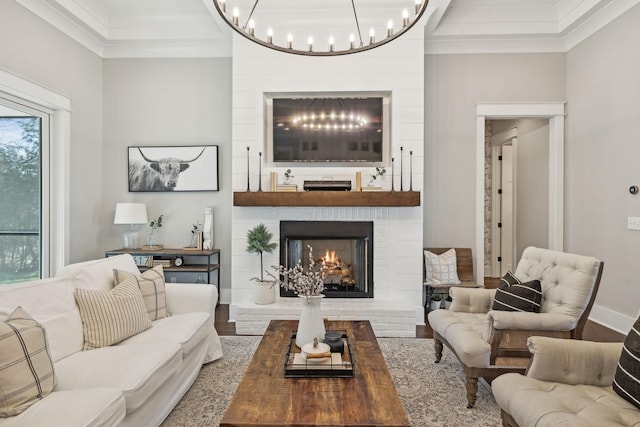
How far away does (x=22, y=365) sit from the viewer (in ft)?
5.07

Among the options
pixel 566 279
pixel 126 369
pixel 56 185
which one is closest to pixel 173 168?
pixel 56 185

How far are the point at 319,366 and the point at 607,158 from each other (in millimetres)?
3790

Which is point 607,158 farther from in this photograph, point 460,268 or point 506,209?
point 506,209

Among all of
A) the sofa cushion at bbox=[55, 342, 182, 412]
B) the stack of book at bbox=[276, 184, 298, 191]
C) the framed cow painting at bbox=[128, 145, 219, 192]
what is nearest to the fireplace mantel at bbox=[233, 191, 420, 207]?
the stack of book at bbox=[276, 184, 298, 191]

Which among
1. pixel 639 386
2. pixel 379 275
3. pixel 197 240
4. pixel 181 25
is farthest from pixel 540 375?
pixel 181 25

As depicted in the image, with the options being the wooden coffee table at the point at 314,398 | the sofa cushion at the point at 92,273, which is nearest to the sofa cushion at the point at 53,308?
the sofa cushion at the point at 92,273

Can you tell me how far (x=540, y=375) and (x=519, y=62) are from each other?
→ 13.5ft

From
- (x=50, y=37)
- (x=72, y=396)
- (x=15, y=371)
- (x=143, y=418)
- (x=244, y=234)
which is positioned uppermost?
(x=50, y=37)

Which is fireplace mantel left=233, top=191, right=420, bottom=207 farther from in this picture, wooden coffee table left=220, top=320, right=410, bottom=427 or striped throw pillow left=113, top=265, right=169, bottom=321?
wooden coffee table left=220, top=320, right=410, bottom=427

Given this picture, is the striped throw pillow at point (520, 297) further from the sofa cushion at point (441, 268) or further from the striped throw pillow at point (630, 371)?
the sofa cushion at point (441, 268)

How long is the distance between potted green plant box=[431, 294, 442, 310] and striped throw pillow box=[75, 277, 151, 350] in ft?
9.81

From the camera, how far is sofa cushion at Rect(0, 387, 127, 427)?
1.42 m

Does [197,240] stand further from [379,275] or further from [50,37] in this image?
[50,37]

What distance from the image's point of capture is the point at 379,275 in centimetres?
422
